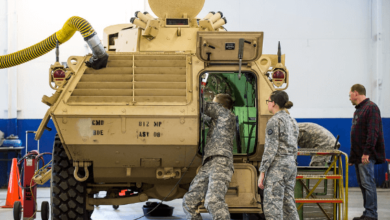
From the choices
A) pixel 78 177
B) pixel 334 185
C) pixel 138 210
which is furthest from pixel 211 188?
pixel 138 210

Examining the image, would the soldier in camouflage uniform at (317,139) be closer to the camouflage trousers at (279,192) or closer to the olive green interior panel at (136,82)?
the camouflage trousers at (279,192)

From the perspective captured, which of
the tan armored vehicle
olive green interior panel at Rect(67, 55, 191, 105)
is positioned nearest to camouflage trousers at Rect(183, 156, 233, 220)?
the tan armored vehicle

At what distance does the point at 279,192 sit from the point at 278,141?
0.49 meters

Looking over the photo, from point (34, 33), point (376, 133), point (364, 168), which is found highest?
point (34, 33)

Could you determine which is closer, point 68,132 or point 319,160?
point 68,132

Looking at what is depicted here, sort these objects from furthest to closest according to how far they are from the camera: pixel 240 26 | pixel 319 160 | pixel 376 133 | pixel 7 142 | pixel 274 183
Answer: pixel 240 26
pixel 7 142
pixel 319 160
pixel 376 133
pixel 274 183

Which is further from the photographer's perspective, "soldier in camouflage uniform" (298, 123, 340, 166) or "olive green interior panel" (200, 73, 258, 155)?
"soldier in camouflage uniform" (298, 123, 340, 166)

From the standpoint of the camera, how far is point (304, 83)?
1031 centimetres

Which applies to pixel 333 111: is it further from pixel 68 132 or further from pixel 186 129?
pixel 68 132

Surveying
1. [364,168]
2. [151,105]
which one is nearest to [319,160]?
[364,168]

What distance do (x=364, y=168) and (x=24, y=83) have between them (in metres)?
7.71

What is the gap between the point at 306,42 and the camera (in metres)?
10.3

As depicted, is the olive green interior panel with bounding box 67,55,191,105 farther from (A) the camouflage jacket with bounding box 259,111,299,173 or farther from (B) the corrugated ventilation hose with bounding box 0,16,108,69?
(A) the camouflage jacket with bounding box 259,111,299,173

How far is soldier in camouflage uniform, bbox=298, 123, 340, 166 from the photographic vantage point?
6.56 m
